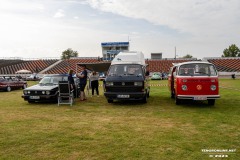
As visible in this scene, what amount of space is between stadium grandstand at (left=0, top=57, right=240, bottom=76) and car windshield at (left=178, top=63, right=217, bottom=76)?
146 feet

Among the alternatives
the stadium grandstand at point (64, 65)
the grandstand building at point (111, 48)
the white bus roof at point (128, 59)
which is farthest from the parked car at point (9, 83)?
the stadium grandstand at point (64, 65)

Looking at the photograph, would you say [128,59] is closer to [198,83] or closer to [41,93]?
[198,83]

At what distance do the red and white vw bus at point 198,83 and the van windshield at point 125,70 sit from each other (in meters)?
2.31

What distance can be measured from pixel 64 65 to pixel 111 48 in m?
14.5

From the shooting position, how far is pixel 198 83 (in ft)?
37.9

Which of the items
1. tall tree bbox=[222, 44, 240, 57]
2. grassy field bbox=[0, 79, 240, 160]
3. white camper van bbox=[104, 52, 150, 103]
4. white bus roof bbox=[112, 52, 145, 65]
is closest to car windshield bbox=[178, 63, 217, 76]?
white camper van bbox=[104, 52, 150, 103]

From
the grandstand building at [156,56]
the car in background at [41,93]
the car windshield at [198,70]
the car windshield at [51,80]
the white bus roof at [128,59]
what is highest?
the grandstand building at [156,56]

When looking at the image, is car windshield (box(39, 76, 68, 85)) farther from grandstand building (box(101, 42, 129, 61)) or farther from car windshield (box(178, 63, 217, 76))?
grandstand building (box(101, 42, 129, 61))

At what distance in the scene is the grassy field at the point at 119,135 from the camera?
18.2ft

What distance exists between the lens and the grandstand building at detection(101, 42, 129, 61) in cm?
4919

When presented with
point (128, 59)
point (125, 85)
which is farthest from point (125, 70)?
point (125, 85)

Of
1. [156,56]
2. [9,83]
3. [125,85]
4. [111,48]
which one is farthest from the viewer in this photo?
[156,56]

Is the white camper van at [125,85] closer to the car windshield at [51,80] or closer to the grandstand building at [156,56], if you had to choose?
the car windshield at [51,80]

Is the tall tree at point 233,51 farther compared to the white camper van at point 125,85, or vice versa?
the tall tree at point 233,51
